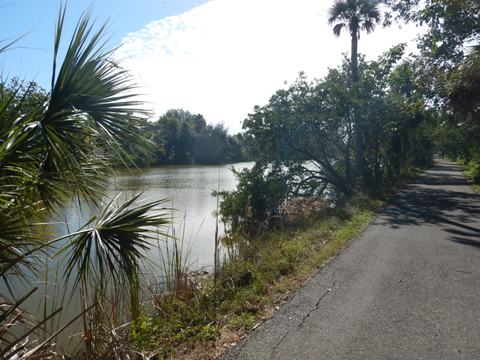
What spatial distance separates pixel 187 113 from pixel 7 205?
313ft

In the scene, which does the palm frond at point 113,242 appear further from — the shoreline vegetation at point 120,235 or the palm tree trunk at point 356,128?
the palm tree trunk at point 356,128

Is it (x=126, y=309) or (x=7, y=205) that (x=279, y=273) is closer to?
(x=126, y=309)

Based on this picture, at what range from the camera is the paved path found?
346cm

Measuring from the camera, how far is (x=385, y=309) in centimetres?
432

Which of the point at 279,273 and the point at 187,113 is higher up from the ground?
the point at 187,113

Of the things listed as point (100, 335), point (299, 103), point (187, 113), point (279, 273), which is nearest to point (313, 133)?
point (299, 103)

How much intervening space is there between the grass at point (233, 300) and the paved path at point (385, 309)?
0.78ft

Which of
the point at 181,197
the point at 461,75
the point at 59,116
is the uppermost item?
the point at 461,75

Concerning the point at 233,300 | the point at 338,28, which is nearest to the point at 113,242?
the point at 233,300

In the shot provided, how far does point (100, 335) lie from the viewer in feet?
11.6

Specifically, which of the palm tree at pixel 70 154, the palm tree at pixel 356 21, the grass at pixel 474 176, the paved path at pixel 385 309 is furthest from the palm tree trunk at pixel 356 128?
the palm tree at pixel 70 154

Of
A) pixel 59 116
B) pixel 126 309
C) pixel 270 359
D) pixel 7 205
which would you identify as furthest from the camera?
pixel 126 309

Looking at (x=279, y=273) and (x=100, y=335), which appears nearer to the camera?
(x=100, y=335)

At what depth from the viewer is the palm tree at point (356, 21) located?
1753cm
